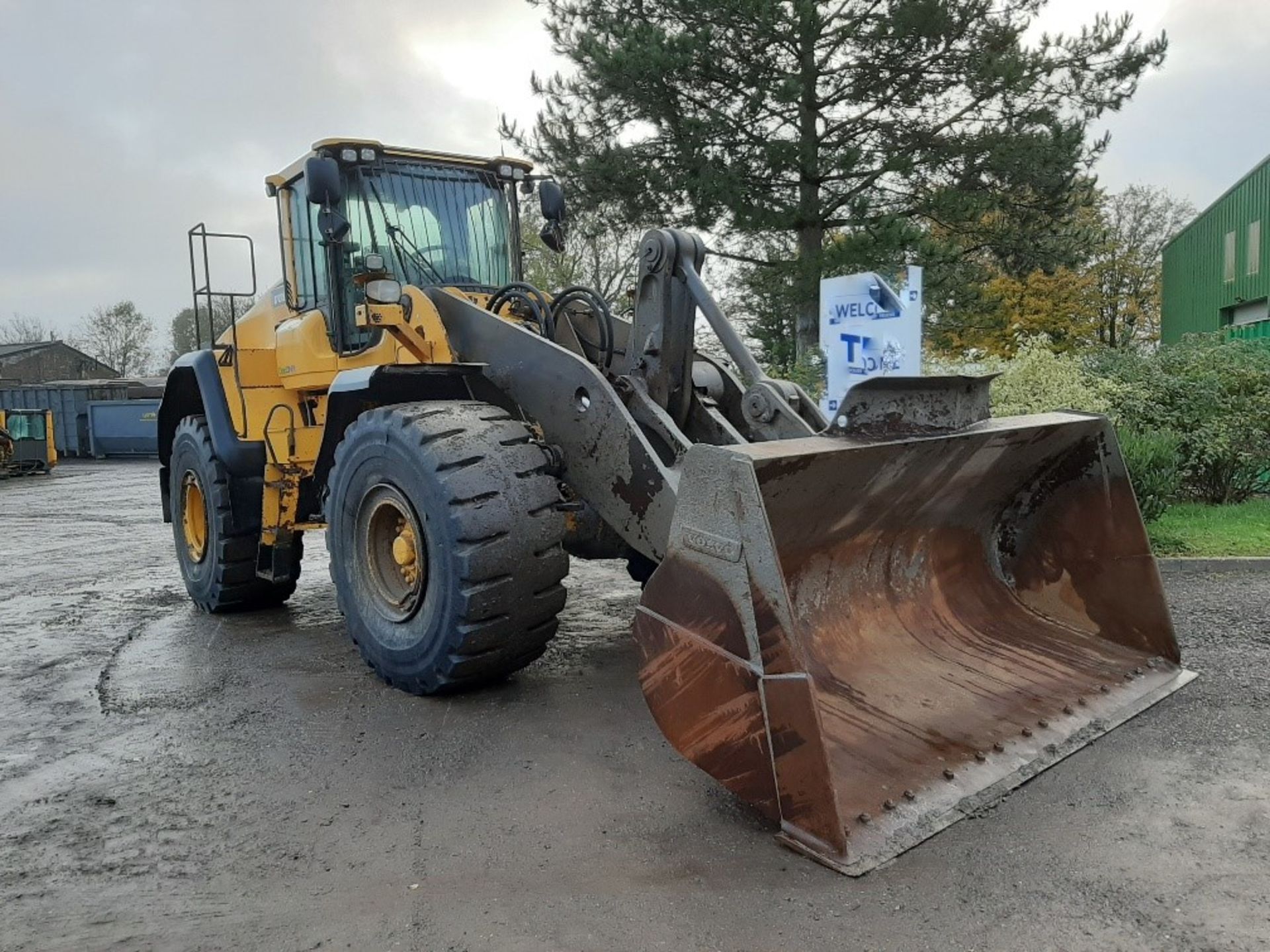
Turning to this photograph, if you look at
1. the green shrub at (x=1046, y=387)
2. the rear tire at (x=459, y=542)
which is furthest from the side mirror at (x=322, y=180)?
the green shrub at (x=1046, y=387)

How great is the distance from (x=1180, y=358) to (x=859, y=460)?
8.41 metres

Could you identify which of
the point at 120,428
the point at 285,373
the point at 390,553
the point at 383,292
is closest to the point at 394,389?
the point at 383,292

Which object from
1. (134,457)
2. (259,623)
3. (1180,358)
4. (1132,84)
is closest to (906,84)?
(1132,84)

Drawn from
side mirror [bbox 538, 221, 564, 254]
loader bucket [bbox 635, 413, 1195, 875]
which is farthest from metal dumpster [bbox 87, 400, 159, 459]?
loader bucket [bbox 635, 413, 1195, 875]

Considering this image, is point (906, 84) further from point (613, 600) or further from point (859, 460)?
point (859, 460)

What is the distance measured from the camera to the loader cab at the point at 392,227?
5723 millimetres

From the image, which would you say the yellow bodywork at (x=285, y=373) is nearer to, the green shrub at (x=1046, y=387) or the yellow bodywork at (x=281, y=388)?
the yellow bodywork at (x=281, y=388)

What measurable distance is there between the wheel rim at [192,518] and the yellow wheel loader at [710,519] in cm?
135

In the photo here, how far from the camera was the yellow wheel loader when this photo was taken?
10.5 ft

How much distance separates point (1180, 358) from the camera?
415 inches

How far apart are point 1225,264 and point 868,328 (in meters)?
25.0

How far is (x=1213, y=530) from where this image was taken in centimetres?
839

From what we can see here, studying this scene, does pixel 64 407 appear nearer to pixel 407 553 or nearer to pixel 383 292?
pixel 383 292

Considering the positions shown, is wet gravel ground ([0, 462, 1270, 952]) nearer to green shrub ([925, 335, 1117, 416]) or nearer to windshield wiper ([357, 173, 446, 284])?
windshield wiper ([357, 173, 446, 284])
